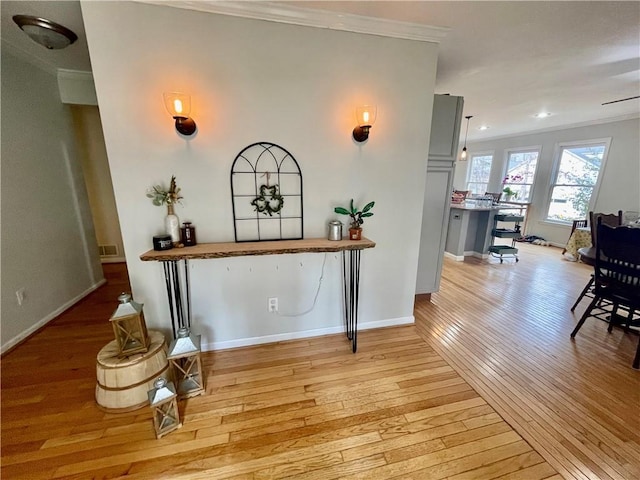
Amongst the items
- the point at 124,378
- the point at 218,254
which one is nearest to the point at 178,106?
the point at 218,254

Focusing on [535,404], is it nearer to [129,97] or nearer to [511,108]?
[129,97]

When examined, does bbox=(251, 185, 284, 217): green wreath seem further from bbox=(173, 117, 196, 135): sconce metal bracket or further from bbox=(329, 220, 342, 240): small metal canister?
bbox=(173, 117, 196, 135): sconce metal bracket

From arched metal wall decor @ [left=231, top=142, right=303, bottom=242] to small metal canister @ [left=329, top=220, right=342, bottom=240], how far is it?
0.27 metres

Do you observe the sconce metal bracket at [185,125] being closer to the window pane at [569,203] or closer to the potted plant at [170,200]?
the potted plant at [170,200]

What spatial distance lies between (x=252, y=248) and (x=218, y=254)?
227 mm

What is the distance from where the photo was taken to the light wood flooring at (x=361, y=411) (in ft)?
4.40

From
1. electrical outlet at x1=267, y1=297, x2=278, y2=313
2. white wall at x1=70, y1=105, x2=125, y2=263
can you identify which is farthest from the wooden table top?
white wall at x1=70, y1=105, x2=125, y2=263

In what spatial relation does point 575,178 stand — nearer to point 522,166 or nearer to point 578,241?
point 522,166

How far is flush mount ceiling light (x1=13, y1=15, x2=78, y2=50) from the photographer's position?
1.86 m

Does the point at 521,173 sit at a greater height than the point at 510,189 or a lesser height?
greater

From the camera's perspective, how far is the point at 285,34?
1.86 m

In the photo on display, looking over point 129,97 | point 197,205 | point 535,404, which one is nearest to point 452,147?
point 535,404

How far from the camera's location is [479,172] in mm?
8062

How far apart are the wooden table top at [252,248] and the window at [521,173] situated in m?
6.62
